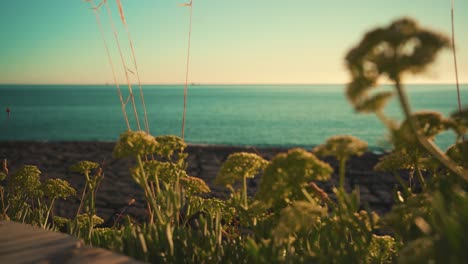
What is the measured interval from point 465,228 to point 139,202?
8122 millimetres

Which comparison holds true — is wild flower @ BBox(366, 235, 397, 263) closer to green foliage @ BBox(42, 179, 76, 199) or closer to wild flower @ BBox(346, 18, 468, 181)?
wild flower @ BBox(346, 18, 468, 181)

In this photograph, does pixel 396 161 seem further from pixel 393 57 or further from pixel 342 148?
pixel 393 57

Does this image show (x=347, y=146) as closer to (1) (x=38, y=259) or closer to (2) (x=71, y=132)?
(1) (x=38, y=259)

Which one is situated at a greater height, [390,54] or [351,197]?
[390,54]

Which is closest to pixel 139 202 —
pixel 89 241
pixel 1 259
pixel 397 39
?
pixel 89 241

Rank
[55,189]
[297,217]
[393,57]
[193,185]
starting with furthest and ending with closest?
[55,189], [193,185], [297,217], [393,57]

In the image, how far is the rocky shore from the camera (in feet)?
28.5

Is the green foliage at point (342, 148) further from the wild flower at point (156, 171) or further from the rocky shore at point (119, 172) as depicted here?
the rocky shore at point (119, 172)

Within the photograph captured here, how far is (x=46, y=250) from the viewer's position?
2.43 meters

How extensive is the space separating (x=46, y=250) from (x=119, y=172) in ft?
33.2

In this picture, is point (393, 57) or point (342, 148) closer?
point (393, 57)

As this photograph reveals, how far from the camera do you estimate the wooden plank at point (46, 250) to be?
225cm

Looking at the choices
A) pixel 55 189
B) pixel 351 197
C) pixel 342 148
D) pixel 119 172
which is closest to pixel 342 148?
pixel 342 148

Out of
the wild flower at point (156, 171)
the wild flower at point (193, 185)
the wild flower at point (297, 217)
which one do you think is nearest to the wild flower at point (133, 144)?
the wild flower at point (156, 171)
